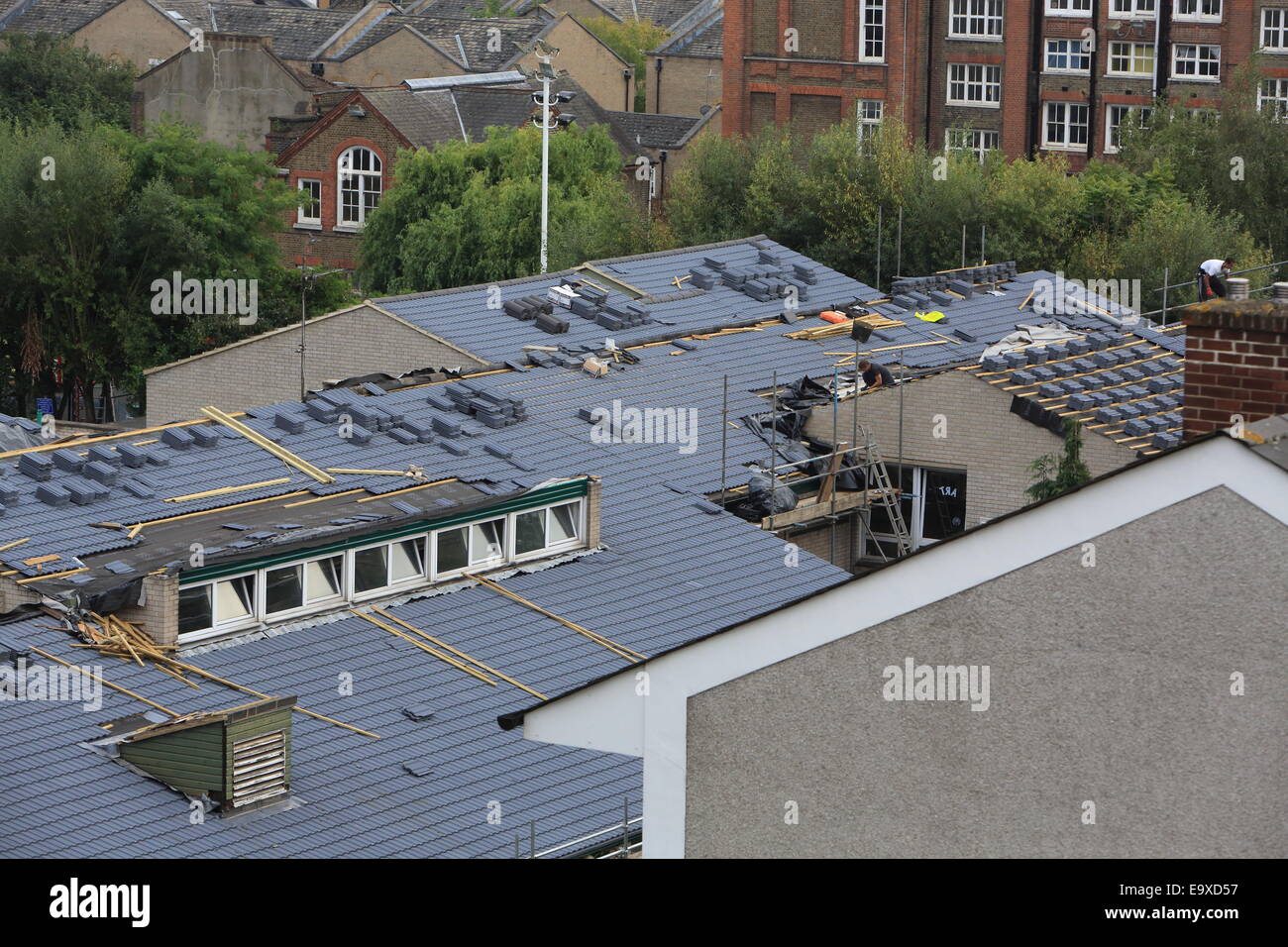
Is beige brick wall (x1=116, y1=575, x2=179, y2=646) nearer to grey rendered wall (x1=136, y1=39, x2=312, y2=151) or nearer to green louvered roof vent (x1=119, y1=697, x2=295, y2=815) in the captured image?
green louvered roof vent (x1=119, y1=697, x2=295, y2=815)

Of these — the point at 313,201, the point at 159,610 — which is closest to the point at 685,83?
the point at 313,201

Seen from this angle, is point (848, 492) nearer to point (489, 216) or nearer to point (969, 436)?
point (969, 436)

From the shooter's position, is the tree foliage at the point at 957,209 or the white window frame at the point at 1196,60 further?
the white window frame at the point at 1196,60

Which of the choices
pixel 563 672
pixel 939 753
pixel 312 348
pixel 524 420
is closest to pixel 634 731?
pixel 939 753

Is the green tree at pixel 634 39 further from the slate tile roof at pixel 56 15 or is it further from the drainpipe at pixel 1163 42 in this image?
the drainpipe at pixel 1163 42
